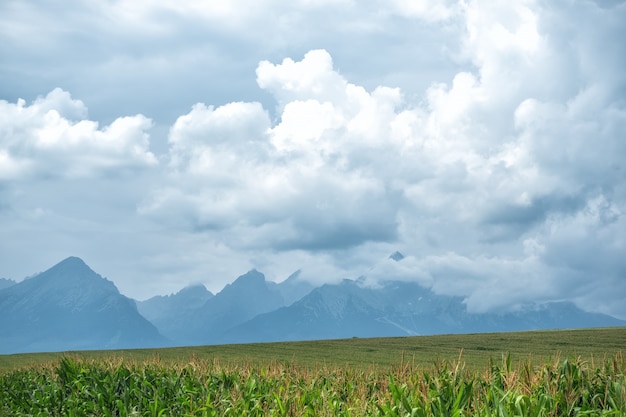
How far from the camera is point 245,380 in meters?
17.8

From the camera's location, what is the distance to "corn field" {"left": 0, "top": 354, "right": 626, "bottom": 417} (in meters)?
10.9

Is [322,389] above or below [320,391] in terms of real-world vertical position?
above

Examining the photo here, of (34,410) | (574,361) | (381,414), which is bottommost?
(34,410)

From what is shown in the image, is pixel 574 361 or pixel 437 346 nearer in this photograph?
pixel 574 361

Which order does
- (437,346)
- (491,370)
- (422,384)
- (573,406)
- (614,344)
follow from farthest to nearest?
(437,346) → (614,344) → (491,370) → (422,384) → (573,406)

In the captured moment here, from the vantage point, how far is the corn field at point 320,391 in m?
10.9

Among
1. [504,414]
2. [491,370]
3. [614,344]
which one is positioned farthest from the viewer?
[614,344]

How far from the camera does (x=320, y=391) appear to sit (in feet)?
48.6

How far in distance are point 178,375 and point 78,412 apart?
10.4 feet

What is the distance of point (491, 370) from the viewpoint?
13102mm

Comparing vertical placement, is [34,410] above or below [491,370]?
below

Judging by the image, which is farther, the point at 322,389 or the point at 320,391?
the point at 320,391

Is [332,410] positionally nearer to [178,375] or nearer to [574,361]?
[574,361]

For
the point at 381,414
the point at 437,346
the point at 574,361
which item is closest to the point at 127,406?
the point at 381,414
